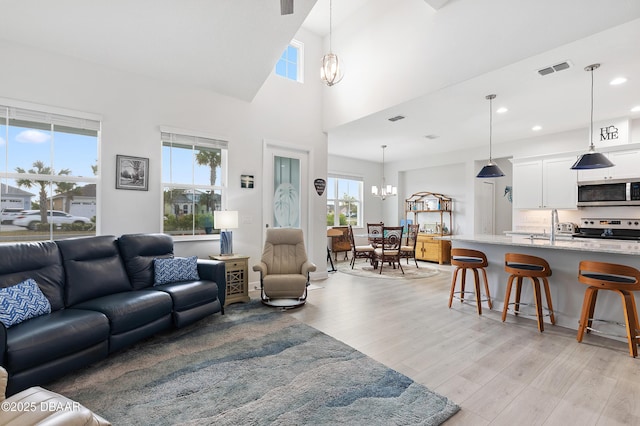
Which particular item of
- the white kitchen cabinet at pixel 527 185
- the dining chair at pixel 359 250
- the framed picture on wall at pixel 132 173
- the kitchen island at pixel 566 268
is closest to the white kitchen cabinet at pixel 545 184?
the white kitchen cabinet at pixel 527 185

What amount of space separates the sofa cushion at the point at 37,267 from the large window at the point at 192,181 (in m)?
1.42

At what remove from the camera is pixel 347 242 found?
8297 millimetres

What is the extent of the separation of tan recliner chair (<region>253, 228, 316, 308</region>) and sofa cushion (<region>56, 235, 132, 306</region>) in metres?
1.50

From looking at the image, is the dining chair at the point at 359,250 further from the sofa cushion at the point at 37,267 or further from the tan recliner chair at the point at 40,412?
the tan recliner chair at the point at 40,412

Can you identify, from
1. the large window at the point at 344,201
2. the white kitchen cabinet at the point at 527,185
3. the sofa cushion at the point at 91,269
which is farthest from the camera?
the large window at the point at 344,201

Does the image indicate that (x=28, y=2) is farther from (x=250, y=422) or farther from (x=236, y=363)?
(x=250, y=422)

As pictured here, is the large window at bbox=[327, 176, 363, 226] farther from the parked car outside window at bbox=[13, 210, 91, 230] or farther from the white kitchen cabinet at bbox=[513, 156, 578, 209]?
the parked car outside window at bbox=[13, 210, 91, 230]

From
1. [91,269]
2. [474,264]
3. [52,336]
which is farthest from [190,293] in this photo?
[474,264]

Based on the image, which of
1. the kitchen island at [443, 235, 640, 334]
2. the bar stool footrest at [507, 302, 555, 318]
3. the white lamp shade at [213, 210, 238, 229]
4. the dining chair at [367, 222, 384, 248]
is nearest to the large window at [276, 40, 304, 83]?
the white lamp shade at [213, 210, 238, 229]

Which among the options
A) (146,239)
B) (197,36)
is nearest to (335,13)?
(197,36)

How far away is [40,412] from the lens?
1.23m

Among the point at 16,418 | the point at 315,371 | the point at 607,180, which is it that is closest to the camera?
the point at 16,418

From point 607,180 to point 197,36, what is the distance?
6548mm

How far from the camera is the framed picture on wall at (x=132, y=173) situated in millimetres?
3760
